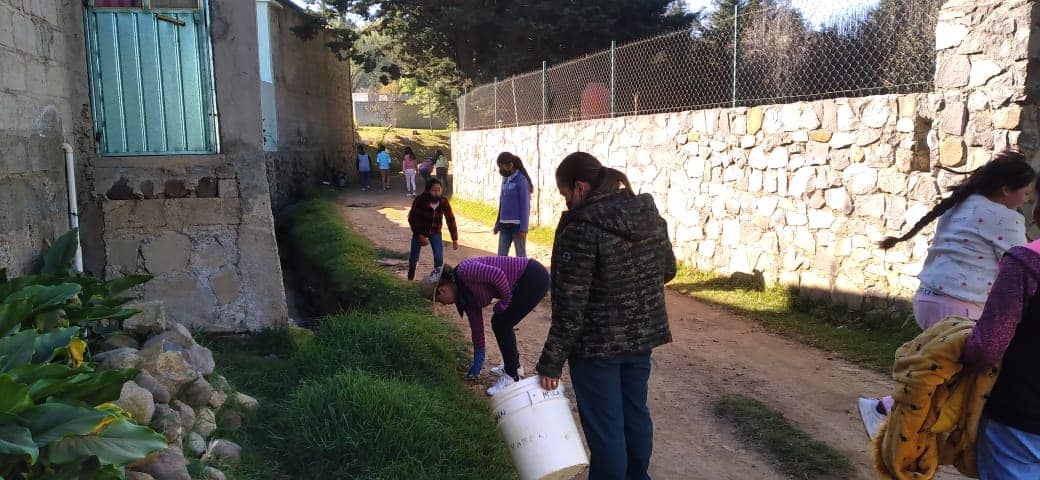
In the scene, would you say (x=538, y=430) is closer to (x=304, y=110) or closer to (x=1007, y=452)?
(x=1007, y=452)

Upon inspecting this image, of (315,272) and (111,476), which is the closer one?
(111,476)

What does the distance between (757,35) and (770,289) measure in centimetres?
265

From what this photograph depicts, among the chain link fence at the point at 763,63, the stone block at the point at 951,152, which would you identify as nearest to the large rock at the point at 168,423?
the stone block at the point at 951,152

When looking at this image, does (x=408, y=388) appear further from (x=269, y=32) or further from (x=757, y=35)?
(x=269, y=32)

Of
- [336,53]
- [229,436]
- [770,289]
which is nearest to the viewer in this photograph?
[229,436]

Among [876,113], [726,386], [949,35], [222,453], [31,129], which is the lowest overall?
[726,386]

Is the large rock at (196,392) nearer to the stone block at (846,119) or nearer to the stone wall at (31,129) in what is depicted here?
the stone wall at (31,129)

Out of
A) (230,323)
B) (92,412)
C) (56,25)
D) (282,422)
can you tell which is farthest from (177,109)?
(92,412)

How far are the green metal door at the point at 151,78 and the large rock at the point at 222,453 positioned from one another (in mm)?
2322

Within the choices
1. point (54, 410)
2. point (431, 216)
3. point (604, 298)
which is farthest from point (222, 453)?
point (431, 216)

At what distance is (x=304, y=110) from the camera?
19.6 m

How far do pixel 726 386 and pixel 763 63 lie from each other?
398cm

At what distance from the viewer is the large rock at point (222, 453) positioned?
10.7ft

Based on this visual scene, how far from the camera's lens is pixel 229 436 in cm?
365
